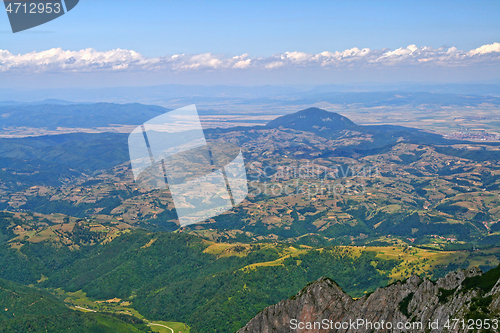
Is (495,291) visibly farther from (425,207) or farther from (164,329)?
(425,207)

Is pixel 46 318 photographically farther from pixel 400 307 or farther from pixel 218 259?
pixel 400 307

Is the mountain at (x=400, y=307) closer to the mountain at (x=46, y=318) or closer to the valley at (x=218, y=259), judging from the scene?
the valley at (x=218, y=259)

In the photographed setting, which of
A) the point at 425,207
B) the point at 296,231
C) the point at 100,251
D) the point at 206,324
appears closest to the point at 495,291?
the point at 206,324

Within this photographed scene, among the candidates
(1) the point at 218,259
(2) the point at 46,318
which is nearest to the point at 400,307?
(2) the point at 46,318

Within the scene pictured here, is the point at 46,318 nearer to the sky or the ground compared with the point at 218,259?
nearer to the sky

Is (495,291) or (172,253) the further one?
(172,253)

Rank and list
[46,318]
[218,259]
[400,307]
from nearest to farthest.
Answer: [400,307]
[46,318]
[218,259]

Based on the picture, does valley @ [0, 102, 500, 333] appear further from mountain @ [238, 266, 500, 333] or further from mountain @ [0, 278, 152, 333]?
mountain @ [238, 266, 500, 333]

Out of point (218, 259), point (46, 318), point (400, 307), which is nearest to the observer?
point (400, 307)

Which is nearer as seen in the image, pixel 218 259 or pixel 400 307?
pixel 400 307
